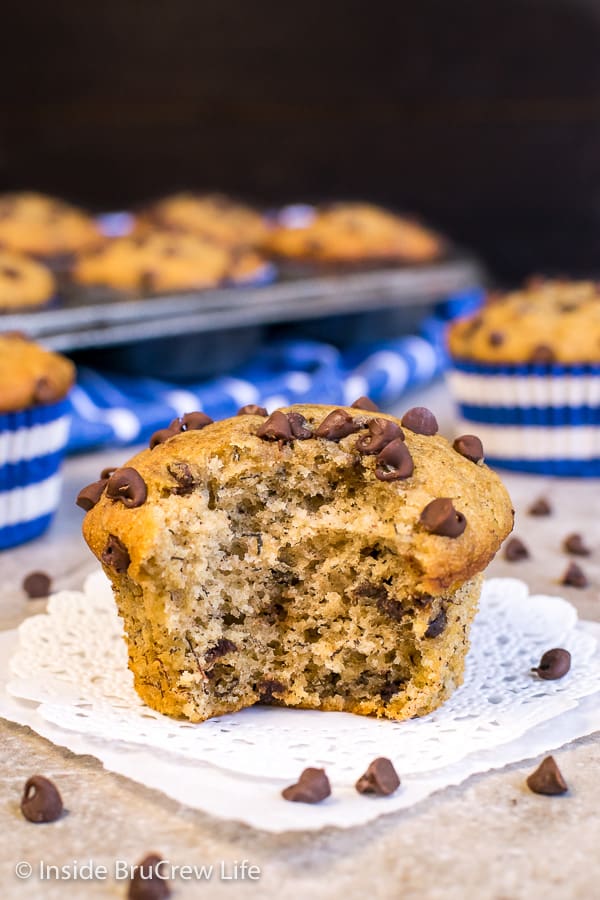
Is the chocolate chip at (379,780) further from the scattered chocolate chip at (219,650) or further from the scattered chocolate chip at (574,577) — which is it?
the scattered chocolate chip at (574,577)

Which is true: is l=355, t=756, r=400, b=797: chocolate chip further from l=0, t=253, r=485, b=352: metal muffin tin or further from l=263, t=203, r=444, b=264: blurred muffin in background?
l=263, t=203, r=444, b=264: blurred muffin in background

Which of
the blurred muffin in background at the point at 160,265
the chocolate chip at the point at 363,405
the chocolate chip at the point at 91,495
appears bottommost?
the blurred muffin in background at the point at 160,265

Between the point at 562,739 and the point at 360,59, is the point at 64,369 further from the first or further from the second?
the point at 360,59

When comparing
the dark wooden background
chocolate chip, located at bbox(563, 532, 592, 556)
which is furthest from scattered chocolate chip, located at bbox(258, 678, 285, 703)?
the dark wooden background

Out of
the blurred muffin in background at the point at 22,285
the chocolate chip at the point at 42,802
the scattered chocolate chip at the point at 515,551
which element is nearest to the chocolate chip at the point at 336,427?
the chocolate chip at the point at 42,802

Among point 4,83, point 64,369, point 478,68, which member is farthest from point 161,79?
point 64,369

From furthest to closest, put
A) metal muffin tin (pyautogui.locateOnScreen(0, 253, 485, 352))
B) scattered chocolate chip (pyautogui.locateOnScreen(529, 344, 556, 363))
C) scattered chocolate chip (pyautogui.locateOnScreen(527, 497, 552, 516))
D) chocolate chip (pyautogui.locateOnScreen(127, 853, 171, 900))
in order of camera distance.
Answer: metal muffin tin (pyautogui.locateOnScreen(0, 253, 485, 352)) < scattered chocolate chip (pyautogui.locateOnScreen(529, 344, 556, 363)) < scattered chocolate chip (pyautogui.locateOnScreen(527, 497, 552, 516)) < chocolate chip (pyautogui.locateOnScreen(127, 853, 171, 900))
